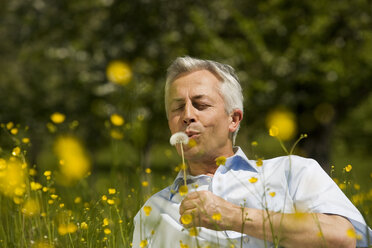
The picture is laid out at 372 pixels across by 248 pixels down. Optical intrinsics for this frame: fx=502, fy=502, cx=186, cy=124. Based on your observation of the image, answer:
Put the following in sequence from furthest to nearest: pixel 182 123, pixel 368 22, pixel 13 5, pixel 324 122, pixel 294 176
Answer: pixel 324 122 → pixel 13 5 → pixel 368 22 → pixel 182 123 → pixel 294 176

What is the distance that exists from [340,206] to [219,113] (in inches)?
30.7

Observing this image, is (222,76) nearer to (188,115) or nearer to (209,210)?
(188,115)

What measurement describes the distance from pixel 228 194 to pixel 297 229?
0.44 m

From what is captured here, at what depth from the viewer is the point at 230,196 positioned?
2395 mm

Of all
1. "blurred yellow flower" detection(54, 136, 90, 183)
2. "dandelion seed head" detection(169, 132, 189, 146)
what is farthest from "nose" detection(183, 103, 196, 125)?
"blurred yellow flower" detection(54, 136, 90, 183)

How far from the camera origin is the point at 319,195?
7.26 feet

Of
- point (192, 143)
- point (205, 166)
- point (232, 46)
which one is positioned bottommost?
point (205, 166)

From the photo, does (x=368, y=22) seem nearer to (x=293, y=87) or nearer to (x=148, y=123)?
(x=293, y=87)

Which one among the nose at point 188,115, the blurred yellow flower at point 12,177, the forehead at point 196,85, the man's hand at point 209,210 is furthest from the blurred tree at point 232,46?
the man's hand at point 209,210

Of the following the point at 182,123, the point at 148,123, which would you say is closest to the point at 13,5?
the point at 148,123

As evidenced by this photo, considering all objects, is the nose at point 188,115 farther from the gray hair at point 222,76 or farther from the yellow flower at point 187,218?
the yellow flower at point 187,218

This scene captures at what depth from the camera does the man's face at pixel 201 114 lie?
2508 millimetres

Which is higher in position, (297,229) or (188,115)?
(188,115)

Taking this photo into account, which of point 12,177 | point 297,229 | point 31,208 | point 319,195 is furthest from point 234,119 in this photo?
point 12,177
